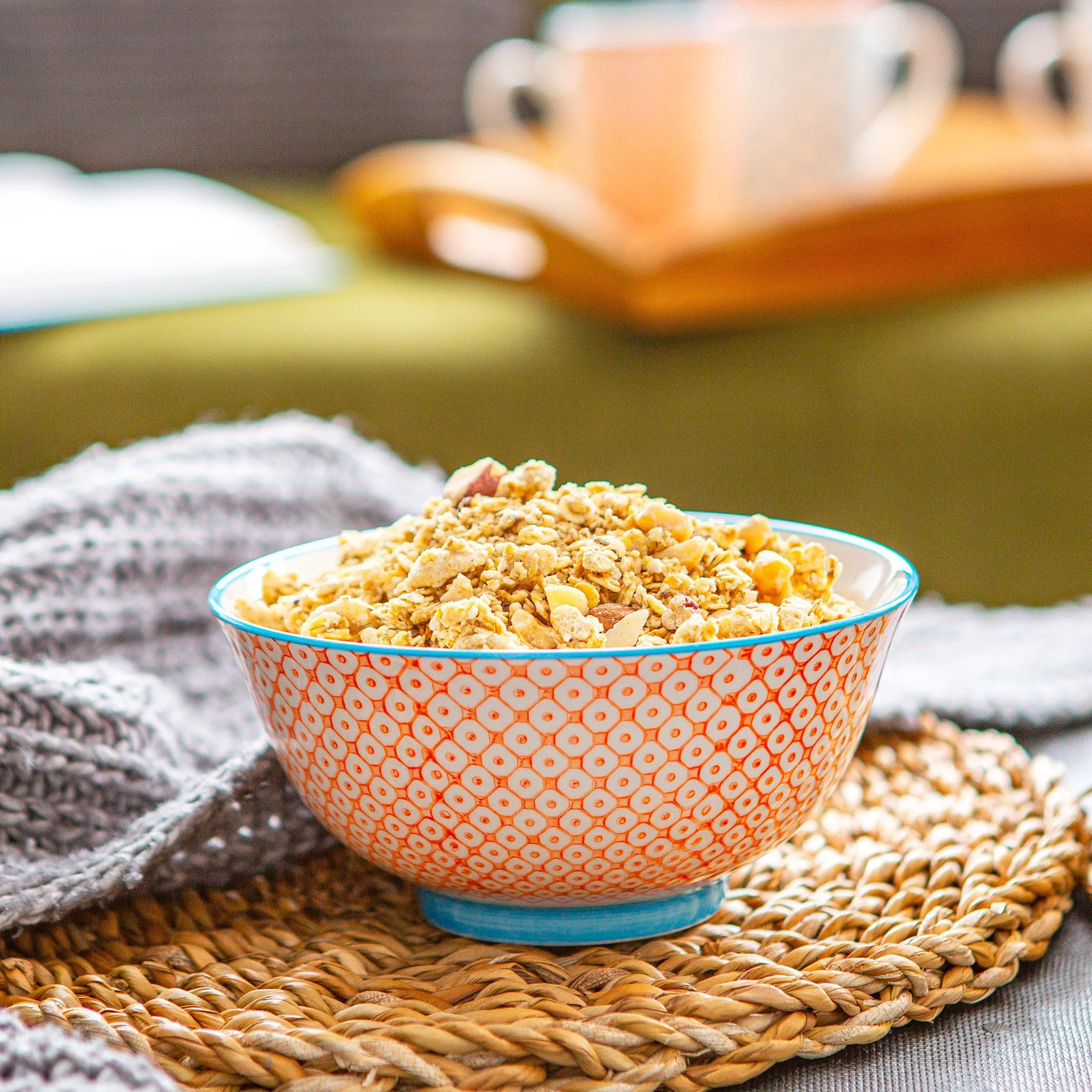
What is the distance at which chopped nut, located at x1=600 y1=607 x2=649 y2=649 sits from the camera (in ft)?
1.38

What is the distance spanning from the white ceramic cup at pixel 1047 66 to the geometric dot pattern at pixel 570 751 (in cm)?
140

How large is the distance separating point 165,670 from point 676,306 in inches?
22.0

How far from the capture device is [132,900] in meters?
0.52

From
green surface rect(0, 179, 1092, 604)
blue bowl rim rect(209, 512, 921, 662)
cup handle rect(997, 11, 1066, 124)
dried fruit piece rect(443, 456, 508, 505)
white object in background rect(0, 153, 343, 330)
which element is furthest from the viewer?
cup handle rect(997, 11, 1066, 124)

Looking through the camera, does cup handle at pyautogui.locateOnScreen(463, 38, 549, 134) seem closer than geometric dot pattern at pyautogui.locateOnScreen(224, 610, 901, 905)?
No

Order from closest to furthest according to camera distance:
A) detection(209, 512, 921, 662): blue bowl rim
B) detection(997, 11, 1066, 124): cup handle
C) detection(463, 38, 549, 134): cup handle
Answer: detection(209, 512, 921, 662): blue bowl rim < detection(463, 38, 549, 134): cup handle < detection(997, 11, 1066, 124): cup handle

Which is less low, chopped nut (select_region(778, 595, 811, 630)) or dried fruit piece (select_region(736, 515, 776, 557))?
dried fruit piece (select_region(736, 515, 776, 557))

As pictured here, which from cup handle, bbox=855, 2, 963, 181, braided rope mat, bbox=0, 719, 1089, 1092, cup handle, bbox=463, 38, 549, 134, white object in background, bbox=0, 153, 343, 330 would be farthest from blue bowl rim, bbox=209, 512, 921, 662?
cup handle, bbox=463, 38, 549, 134

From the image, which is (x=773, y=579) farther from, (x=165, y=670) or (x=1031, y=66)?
(x=1031, y=66)

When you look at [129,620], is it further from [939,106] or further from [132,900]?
[939,106]

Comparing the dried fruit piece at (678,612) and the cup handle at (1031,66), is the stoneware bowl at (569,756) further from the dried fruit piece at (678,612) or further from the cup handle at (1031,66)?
the cup handle at (1031,66)

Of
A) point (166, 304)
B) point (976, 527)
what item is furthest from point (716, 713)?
point (166, 304)

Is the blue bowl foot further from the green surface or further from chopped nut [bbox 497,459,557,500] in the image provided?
the green surface

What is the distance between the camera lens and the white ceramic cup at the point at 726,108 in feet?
4.10
